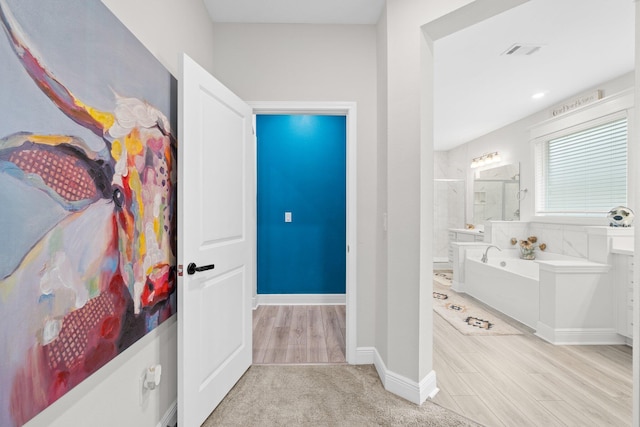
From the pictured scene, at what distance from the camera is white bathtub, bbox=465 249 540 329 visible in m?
3.01

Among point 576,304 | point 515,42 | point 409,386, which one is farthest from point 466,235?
point 409,386

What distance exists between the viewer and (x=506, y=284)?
3354mm

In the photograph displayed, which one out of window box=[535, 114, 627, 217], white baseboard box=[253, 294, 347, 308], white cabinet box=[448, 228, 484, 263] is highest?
window box=[535, 114, 627, 217]

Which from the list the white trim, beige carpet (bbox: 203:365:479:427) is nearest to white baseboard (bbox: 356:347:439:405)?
beige carpet (bbox: 203:365:479:427)

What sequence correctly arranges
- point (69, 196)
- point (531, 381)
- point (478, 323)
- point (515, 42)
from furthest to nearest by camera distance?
point (478, 323)
point (515, 42)
point (531, 381)
point (69, 196)

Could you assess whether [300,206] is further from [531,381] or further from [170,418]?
[531,381]

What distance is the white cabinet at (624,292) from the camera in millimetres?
2521

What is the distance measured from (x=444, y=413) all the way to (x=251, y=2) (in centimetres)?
303

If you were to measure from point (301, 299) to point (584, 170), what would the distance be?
3.93 metres

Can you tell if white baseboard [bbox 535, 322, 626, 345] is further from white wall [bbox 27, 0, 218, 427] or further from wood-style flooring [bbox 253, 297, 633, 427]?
white wall [bbox 27, 0, 218, 427]

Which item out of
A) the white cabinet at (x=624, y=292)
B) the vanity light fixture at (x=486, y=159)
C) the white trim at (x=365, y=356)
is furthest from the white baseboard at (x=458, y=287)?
the white trim at (x=365, y=356)

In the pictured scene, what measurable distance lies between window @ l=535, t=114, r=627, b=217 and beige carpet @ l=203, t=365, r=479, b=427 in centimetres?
330

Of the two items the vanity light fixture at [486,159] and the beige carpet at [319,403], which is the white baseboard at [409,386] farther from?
the vanity light fixture at [486,159]

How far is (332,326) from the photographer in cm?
303
